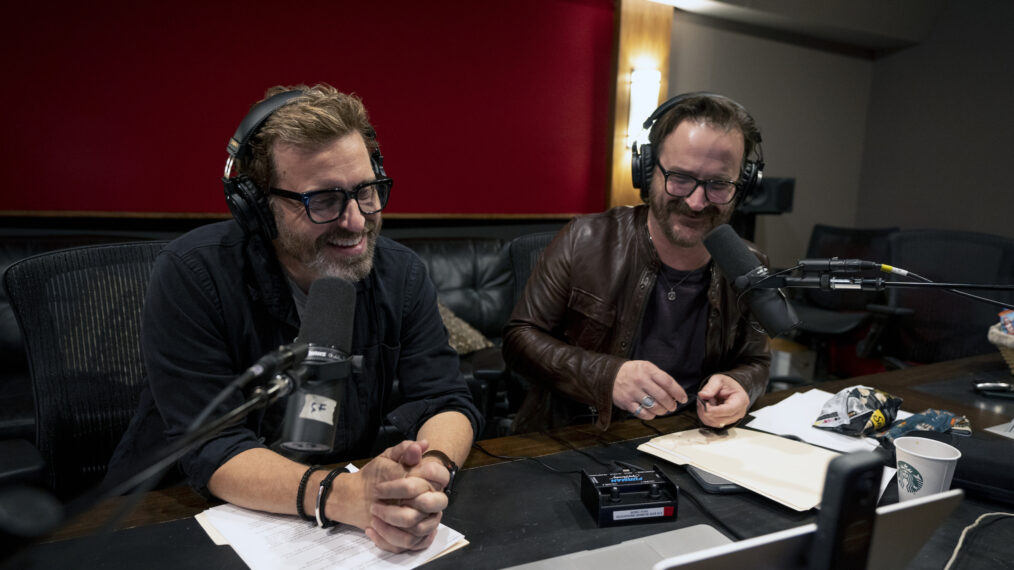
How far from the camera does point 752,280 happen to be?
947 mm

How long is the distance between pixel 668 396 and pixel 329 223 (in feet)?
2.50

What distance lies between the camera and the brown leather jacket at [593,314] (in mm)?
1707

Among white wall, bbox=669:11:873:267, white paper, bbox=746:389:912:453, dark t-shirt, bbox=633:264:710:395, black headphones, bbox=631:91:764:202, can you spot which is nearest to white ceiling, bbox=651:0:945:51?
white wall, bbox=669:11:873:267

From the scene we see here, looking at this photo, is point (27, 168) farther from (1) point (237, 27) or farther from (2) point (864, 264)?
(2) point (864, 264)

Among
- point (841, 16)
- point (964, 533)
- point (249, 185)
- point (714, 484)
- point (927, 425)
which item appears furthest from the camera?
point (841, 16)

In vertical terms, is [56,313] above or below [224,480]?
above

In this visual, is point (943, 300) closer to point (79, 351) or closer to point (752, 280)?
point (752, 280)

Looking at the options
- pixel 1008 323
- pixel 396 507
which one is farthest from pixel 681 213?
pixel 396 507

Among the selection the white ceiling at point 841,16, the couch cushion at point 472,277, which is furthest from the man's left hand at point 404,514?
the white ceiling at point 841,16

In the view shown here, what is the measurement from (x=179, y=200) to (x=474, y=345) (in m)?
1.67

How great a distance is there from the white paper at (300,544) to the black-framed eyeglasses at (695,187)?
106cm

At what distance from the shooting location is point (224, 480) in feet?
3.36

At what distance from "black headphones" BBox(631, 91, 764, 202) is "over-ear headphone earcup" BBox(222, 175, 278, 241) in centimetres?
98

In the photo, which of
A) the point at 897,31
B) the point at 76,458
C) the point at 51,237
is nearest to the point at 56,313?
the point at 76,458
